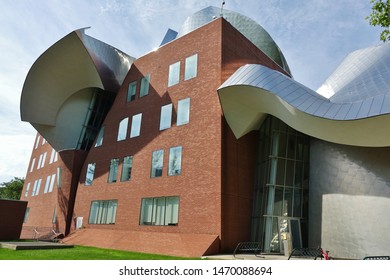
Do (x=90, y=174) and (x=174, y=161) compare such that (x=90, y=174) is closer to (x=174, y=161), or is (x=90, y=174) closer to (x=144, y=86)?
(x=144, y=86)

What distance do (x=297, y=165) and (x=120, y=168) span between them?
1307 centimetres

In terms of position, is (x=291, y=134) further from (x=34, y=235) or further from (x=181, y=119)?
(x=34, y=235)

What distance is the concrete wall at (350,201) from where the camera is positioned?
49.7ft

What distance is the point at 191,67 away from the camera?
881 inches

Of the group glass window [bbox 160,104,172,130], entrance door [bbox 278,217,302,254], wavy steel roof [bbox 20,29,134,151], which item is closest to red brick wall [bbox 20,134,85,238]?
wavy steel roof [bbox 20,29,134,151]

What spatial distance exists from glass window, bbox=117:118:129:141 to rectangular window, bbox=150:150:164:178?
481cm

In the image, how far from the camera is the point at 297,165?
19891 millimetres

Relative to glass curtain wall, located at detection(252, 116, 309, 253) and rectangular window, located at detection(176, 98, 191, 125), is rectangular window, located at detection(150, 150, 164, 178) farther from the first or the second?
glass curtain wall, located at detection(252, 116, 309, 253)

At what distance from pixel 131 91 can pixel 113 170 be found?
6895 mm

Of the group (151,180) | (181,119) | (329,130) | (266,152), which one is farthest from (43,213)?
(329,130)

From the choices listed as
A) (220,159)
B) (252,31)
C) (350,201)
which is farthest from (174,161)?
(252,31)

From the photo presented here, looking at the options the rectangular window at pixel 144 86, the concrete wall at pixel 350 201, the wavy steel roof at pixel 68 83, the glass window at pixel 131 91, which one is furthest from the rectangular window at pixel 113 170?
the concrete wall at pixel 350 201

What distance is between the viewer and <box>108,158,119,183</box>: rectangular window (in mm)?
25203
